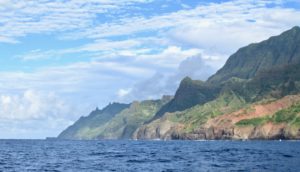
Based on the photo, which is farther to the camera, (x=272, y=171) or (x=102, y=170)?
(x=102, y=170)

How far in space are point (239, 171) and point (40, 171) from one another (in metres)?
34.6

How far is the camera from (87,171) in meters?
86.0

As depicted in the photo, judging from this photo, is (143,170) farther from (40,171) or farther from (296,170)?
(296,170)

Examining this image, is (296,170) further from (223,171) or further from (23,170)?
(23,170)

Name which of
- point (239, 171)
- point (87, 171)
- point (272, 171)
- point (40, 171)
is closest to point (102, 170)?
point (87, 171)

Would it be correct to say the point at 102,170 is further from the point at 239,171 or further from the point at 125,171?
the point at 239,171

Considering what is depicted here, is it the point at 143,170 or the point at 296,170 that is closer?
the point at 296,170

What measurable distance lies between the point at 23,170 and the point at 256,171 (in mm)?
41523

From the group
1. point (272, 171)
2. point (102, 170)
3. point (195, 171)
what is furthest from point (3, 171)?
point (272, 171)

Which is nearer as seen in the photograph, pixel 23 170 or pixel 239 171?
pixel 239 171

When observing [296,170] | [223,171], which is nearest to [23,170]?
[223,171]

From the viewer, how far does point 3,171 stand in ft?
284

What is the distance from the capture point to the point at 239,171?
83.3 m

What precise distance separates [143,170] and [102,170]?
7.45 metres
